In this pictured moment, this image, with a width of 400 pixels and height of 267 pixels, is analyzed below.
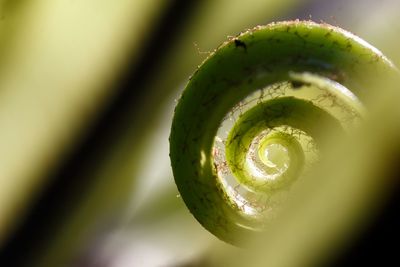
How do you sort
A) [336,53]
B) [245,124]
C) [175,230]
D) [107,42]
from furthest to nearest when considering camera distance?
[107,42] → [175,230] → [245,124] → [336,53]

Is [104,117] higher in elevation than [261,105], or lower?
higher

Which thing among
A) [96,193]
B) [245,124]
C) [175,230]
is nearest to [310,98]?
[245,124]

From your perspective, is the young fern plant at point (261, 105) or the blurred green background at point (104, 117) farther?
the blurred green background at point (104, 117)

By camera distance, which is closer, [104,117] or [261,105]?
[261,105]

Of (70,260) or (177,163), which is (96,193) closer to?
(70,260)
